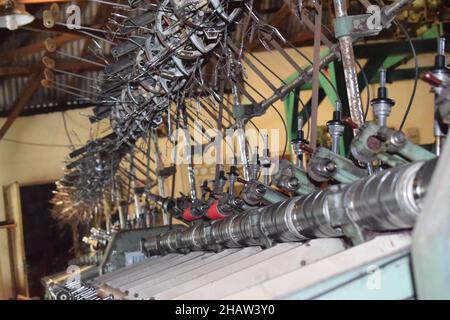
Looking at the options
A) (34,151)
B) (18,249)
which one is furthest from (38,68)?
(18,249)

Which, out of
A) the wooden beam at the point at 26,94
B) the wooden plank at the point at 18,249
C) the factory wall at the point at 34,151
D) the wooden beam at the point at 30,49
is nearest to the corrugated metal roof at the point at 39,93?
the factory wall at the point at 34,151

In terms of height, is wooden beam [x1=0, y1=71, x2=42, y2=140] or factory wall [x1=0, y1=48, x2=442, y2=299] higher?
wooden beam [x1=0, y1=71, x2=42, y2=140]

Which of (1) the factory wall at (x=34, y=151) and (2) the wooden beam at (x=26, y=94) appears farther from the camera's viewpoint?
(1) the factory wall at (x=34, y=151)

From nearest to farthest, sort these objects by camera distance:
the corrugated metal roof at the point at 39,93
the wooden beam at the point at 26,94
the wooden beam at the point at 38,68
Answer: the wooden beam at the point at 26,94 → the wooden beam at the point at 38,68 → the corrugated metal roof at the point at 39,93

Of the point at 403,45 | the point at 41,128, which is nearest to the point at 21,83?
the point at 41,128

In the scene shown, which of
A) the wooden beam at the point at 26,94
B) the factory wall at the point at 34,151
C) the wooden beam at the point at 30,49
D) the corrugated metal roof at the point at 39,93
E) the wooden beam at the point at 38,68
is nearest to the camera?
the wooden beam at the point at 30,49

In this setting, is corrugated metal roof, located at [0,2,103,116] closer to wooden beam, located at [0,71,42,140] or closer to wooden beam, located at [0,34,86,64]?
wooden beam, located at [0,71,42,140]

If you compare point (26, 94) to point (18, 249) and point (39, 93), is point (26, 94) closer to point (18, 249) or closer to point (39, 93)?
point (39, 93)

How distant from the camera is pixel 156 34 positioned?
262 centimetres

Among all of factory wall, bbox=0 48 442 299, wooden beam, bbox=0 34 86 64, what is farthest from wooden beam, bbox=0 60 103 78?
factory wall, bbox=0 48 442 299

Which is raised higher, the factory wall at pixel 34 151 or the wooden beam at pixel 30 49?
the wooden beam at pixel 30 49

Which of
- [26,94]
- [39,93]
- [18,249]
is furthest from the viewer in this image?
[18,249]

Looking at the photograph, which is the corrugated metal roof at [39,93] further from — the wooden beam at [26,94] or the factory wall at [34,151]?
the wooden beam at [26,94]
